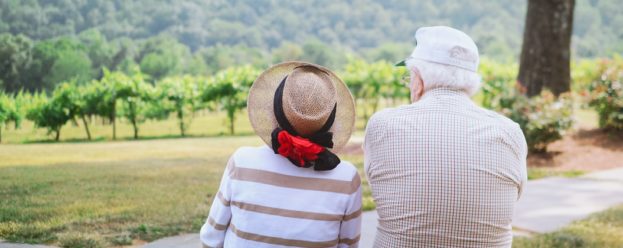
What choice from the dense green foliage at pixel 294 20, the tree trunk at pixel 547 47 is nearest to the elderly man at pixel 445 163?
the dense green foliage at pixel 294 20

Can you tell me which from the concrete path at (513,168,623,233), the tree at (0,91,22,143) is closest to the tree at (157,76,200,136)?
the tree at (0,91,22,143)

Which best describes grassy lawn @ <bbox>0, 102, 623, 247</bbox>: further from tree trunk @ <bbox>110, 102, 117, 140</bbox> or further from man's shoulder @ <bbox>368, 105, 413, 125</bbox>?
man's shoulder @ <bbox>368, 105, 413, 125</bbox>

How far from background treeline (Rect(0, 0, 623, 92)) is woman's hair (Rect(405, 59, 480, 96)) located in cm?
323

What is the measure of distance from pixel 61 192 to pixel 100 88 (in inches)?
46.4

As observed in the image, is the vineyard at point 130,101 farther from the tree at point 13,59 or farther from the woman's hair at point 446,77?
the woman's hair at point 446,77

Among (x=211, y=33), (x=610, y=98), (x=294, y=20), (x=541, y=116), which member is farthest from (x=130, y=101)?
(x=610, y=98)

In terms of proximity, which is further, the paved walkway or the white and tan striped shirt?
the paved walkway

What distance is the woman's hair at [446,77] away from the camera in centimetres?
271

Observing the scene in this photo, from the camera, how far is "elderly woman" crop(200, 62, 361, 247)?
2500mm

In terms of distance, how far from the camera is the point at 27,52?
5047 millimetres

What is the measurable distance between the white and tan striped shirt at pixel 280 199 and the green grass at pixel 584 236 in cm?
267

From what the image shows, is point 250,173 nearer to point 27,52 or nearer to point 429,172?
point 429,172

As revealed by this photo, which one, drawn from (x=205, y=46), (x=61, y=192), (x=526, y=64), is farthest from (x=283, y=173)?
(x=526, y=64)

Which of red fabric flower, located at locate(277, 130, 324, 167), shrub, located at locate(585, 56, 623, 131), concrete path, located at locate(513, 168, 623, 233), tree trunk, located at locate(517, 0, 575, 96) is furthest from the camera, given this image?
shrub, located at locate(585, 56, 623, 131)
